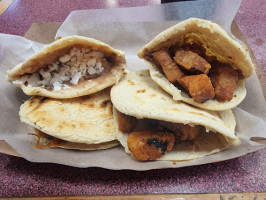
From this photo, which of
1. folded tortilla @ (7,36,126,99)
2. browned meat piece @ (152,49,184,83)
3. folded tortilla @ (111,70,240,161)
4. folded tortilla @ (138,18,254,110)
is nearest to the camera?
folded tortilla @ (111,70,240,161)

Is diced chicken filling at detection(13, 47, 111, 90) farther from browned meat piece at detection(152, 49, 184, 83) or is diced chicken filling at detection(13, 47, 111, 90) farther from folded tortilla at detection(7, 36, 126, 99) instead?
browned meat piece at detection(152, 49, 184, 83)

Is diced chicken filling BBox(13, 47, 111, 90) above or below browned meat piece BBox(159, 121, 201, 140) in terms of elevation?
above

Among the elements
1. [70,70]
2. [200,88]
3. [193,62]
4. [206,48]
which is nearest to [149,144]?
[200,88]

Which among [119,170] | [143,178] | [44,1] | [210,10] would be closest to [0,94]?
[119,170]

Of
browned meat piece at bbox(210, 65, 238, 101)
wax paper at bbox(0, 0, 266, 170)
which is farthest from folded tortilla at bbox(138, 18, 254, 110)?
wax paper at bbox(0, 0, 266, 170)

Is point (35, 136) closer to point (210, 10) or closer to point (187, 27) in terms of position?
point (187, 27)

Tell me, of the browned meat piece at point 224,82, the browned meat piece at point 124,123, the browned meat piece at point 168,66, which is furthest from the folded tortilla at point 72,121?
the browned meat piece at point 224,82

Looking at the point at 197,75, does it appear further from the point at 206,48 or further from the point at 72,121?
the point at 72,121
